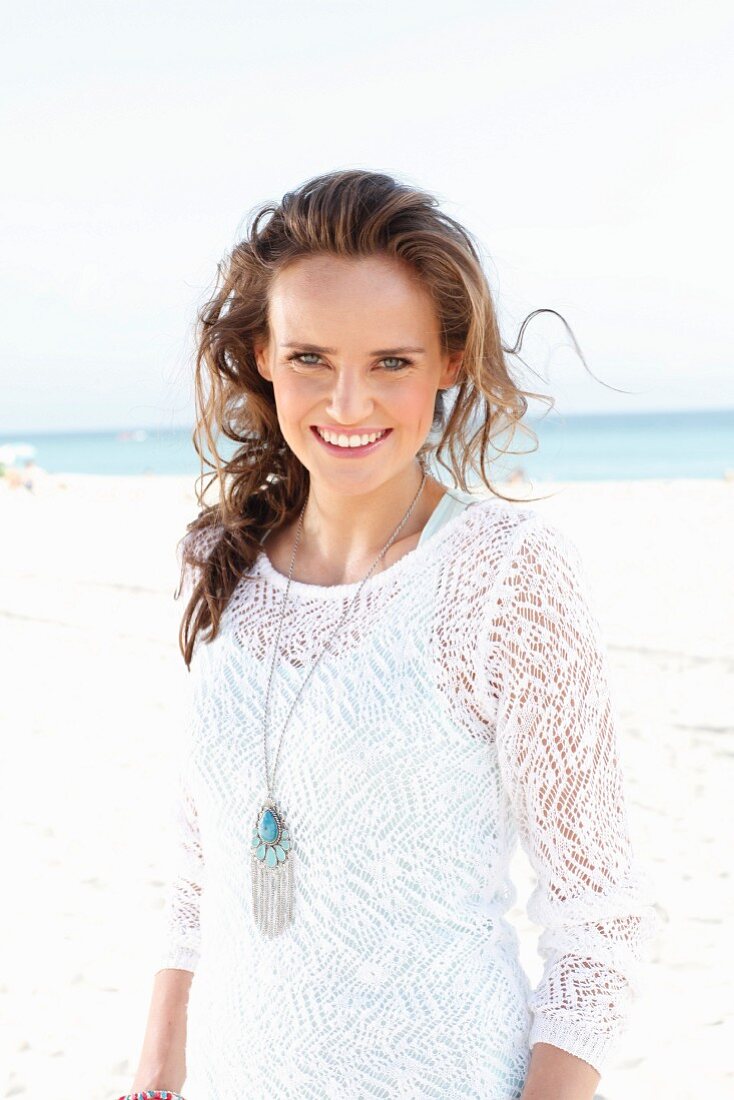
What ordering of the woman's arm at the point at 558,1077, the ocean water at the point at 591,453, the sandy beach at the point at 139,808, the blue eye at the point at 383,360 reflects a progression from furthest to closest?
1. the ocean water at the point at 591,453
2. the sandy beach at the point at 139,808
3. the blue eye at the point at 383,360
4. the woman's arm at the point at 558,1077

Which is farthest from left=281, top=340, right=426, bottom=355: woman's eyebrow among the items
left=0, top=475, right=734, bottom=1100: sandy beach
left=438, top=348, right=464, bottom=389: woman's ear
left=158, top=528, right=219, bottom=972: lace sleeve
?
left=158, top=528, right=219, bottom=972: lace sleeve

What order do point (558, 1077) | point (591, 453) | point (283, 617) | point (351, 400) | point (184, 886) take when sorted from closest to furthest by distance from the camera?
point (558, 1077) → point (351, 400) → point (283, 617) → point (184, 886) → point (591, 453)

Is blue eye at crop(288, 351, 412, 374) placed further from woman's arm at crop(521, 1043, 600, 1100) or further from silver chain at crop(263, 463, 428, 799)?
woman's arm at crop(521, 1043, 600, 1100)

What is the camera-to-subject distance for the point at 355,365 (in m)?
1.74

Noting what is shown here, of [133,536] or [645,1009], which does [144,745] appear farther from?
[133,536]

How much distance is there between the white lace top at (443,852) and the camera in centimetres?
154

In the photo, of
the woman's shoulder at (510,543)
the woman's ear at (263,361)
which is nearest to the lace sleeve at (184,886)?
the woman's ear at (263,361)

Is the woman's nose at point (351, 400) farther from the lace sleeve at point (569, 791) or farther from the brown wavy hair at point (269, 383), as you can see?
the lace sleeve at point (569, 791)

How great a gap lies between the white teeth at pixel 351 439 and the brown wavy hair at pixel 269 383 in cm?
21

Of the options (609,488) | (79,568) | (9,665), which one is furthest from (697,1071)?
(609,488)

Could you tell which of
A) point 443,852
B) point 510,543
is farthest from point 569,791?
point 510,543

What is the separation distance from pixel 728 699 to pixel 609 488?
17.6m

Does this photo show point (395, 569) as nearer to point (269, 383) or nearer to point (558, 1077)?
point (269, 383)

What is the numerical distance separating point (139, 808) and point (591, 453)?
4862 centimetres
